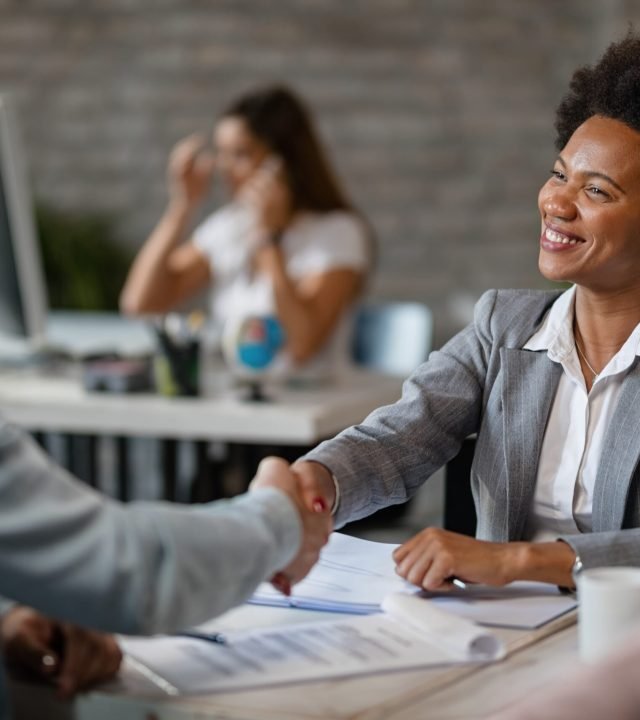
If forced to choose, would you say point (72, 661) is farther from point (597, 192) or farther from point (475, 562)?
point (597, 192)

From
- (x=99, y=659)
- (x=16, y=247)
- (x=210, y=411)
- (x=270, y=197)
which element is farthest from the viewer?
(x=270, y=197)

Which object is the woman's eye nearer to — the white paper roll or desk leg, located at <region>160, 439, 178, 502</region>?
the white paper roll

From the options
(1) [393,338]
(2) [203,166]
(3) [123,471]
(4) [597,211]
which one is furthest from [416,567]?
(2) [203,166]

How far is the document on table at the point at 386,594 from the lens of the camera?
127 centimetres

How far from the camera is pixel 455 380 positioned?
1606 millimetres

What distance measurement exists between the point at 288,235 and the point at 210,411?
0.82m

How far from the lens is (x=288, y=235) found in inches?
128

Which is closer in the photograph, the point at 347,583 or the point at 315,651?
the point at 315,651

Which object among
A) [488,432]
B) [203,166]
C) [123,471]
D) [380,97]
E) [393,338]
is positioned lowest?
[123,471]

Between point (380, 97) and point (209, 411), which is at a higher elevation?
point (380, 97)

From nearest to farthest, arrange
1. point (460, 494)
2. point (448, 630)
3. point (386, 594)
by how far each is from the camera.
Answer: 1. point (448, 630)
2. point (386, 594)
3. point (460, 494)

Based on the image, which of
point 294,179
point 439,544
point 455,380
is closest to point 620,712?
point 439,544

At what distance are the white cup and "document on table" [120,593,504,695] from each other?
109mm

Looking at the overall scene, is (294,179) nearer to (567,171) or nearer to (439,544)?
(567,171)
